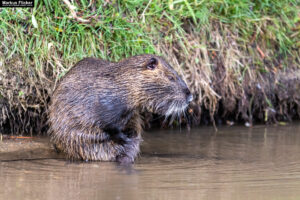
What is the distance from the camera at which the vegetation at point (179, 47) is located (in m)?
4.46

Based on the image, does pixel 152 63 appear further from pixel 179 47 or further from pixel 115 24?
pixel 179 47

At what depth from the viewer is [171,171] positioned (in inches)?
142

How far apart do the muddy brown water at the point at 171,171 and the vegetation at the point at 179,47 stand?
420 mm

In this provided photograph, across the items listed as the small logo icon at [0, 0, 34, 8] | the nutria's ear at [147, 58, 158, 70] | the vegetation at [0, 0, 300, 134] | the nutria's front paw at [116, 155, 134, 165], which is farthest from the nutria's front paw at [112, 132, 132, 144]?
the small logo icon at [0, 0, 34, 8]

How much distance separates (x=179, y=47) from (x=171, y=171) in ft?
5.64

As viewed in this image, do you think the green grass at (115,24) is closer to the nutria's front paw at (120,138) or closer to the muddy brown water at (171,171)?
the muddy brown water at (171,171)

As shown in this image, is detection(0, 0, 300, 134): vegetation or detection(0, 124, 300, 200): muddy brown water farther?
detection(0, 0, 300, 134): vegetation

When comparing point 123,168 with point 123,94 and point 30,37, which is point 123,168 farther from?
point 30,37

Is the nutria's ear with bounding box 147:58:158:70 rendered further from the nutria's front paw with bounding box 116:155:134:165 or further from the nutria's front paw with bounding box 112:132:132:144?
the nutria's front paw with bounding box 116:155:134:165

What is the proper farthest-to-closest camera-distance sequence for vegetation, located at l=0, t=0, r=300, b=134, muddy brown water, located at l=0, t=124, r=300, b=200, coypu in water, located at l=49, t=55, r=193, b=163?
vegetation, located at l=0, t=0, r=300, b=134 → coypu in water, located at l=49, t=55, r=193, b=163 → muddy brown water, located at l=0, t=124, r=300, b=200

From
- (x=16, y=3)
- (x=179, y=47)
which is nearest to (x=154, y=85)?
(x=179, y=47)

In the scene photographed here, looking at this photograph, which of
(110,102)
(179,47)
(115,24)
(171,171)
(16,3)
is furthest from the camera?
(179,47)

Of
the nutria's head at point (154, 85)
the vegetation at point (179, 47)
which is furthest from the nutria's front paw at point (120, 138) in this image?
the vegetation at point (179, 47)

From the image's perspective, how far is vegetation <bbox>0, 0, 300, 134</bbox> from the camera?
4.46 metres
